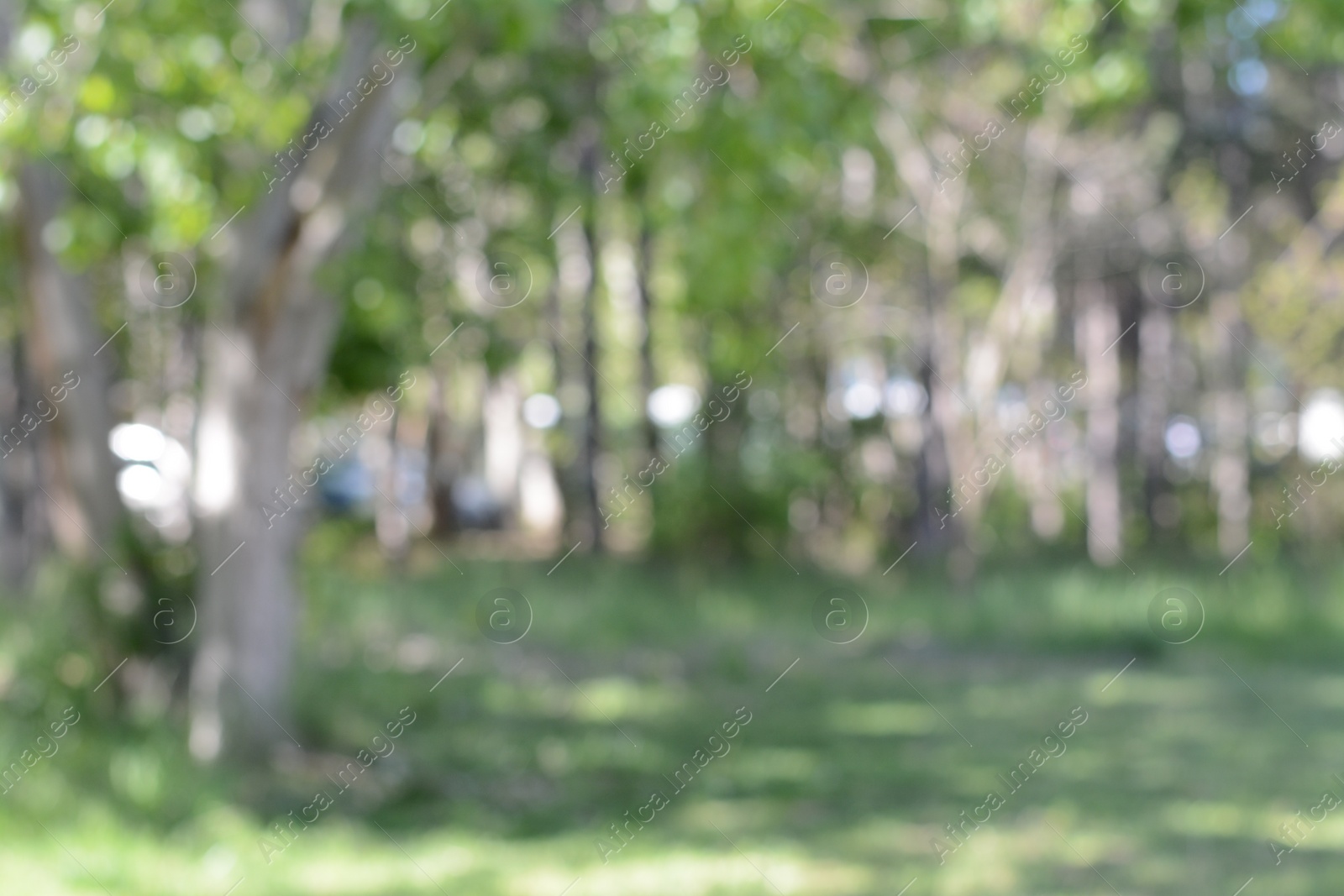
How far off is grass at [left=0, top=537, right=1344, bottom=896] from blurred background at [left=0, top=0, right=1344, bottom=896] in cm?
4

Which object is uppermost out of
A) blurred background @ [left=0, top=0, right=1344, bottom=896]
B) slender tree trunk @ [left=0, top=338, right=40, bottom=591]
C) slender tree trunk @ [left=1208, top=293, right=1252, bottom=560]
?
slender tree trunk @ [left=0, top=338, right=40, bottom=591]

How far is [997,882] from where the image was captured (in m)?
5.43

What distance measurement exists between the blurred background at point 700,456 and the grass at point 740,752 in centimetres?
4

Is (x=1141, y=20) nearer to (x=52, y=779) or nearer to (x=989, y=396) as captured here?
(x=52, y=779)

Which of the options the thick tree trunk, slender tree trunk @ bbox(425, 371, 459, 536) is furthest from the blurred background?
slender tree trunk @ bbox(425, 371, 459, 536)

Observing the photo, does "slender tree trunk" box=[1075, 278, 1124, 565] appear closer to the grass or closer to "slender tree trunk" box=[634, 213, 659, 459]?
the grass

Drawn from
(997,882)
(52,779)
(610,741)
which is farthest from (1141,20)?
(52,779)

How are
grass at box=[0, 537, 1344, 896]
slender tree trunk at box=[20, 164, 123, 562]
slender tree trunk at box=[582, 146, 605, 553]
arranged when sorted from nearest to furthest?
grass at box=[0, 537, 1344, 896], slender tree trunk at box=[20, 164, 123, 562], slender tree trunk at box=[582, 146, 605, 553]

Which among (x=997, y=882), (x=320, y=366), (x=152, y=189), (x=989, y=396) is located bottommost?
(x=997, y=882)

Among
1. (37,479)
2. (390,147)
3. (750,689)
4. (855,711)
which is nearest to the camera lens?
(390,147)

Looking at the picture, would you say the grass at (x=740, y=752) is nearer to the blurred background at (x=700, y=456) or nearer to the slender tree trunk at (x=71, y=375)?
the blurred background at (x=700, y=456)

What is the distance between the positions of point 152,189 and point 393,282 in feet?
5.20

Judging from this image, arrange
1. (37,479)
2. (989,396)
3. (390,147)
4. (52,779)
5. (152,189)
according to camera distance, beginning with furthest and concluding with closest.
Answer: (989,396) → (37,479) → (390,147) → (52,779) → (152,189)

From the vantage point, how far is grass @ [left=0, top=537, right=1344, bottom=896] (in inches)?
218
